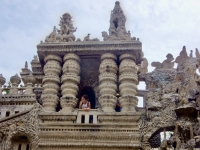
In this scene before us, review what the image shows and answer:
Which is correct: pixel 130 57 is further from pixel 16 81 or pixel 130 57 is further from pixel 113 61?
pixel 16 81

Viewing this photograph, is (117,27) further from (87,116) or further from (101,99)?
(87,116)

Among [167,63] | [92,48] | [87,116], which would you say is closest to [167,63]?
[167,63]

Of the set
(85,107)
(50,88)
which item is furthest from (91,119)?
(50,88)

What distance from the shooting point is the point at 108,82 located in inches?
543

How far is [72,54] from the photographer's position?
1467 cm

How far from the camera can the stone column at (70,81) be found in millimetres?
13500

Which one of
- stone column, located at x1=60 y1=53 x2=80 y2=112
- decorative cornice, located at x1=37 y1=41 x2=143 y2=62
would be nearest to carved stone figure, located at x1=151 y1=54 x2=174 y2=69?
decorative cornice, located at x1=37 y1=41 x2=143 y2=62

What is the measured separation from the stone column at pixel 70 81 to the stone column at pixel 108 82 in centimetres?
100

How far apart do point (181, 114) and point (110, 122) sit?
2644mm

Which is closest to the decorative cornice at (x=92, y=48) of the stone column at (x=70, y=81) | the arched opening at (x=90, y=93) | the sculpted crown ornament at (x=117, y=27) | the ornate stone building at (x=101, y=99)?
the ornate stone building at (x=101, y=99)

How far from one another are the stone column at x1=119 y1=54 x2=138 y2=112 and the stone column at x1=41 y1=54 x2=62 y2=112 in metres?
2.57

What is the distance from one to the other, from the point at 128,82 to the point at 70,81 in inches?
90.6

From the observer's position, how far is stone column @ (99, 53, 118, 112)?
13.4 metres

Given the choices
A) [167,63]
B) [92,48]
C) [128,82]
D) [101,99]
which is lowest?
[101,99]
